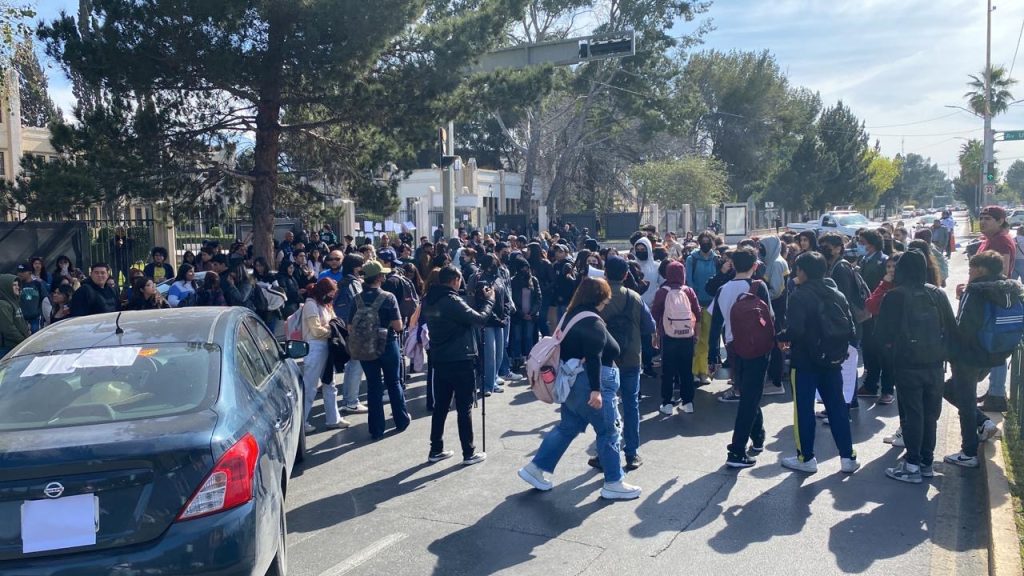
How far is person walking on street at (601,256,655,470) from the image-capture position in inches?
266

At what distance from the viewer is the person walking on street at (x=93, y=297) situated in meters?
9.07

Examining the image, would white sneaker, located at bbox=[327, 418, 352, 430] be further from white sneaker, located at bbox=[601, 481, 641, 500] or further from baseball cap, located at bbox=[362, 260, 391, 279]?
white sneaker, located at bbox=[601, 481, 641, 500]

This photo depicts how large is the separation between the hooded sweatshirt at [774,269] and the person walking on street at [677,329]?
1867mm

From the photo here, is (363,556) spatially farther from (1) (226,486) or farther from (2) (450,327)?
(2) (450,327)

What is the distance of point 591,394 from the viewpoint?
588cm

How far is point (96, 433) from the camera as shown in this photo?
3.63 m

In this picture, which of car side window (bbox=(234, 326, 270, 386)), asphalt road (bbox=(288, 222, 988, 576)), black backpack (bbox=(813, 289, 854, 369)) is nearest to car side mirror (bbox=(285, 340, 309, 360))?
car side window (bbox=(234, 326, 270, 386))

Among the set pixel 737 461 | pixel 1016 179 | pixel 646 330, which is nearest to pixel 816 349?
pixel 737 461

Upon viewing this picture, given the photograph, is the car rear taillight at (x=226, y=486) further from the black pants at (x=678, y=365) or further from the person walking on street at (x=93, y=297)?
the person walking on street at (x=93, y=297)

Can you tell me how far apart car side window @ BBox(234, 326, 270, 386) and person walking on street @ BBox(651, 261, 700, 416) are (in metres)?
4.38

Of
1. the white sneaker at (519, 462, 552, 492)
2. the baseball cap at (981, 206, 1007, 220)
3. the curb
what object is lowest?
the curb

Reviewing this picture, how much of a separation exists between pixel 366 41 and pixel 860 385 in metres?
9.26

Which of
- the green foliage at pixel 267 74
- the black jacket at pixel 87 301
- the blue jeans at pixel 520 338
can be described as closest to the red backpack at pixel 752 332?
the blue jeans at pixel 520 338

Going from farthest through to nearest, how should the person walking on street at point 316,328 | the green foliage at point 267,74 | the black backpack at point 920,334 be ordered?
the green foliage at point 267,74
the person walking on street at point 316,328
the black backpack at point 920,334
